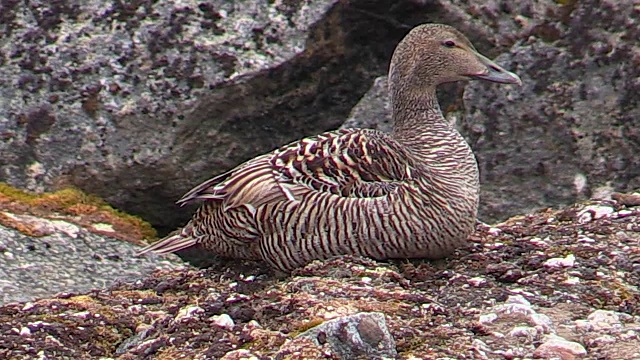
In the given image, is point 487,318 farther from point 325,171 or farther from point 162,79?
point 162,79

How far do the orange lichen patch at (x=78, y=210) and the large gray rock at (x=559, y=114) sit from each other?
1573mm

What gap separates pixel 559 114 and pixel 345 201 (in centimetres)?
242

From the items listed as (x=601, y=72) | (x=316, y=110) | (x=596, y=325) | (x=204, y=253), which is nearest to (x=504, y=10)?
(x=601, y=72)

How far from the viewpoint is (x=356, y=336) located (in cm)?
515

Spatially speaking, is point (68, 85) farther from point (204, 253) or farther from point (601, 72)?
point (601, 72)

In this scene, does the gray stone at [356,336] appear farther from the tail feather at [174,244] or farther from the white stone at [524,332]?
the tail feather at [174,244]

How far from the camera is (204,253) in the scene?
8719mm

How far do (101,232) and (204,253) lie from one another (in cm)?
73

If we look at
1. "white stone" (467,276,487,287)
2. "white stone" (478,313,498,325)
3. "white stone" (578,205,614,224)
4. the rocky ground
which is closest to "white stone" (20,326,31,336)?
the rocky ground

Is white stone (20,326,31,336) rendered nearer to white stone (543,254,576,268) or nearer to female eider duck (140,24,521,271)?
female eider duck (140,24,521,271)

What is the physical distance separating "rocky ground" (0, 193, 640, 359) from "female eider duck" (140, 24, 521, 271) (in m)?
0.12

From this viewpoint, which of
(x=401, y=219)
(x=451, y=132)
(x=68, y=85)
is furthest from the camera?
(x=68, y=85)

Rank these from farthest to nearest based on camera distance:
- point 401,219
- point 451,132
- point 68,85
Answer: point 68,85
point 451,132
point 401,219

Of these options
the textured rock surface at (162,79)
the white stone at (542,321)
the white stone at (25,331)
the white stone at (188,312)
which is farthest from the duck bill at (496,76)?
the white stone at (25,331)
